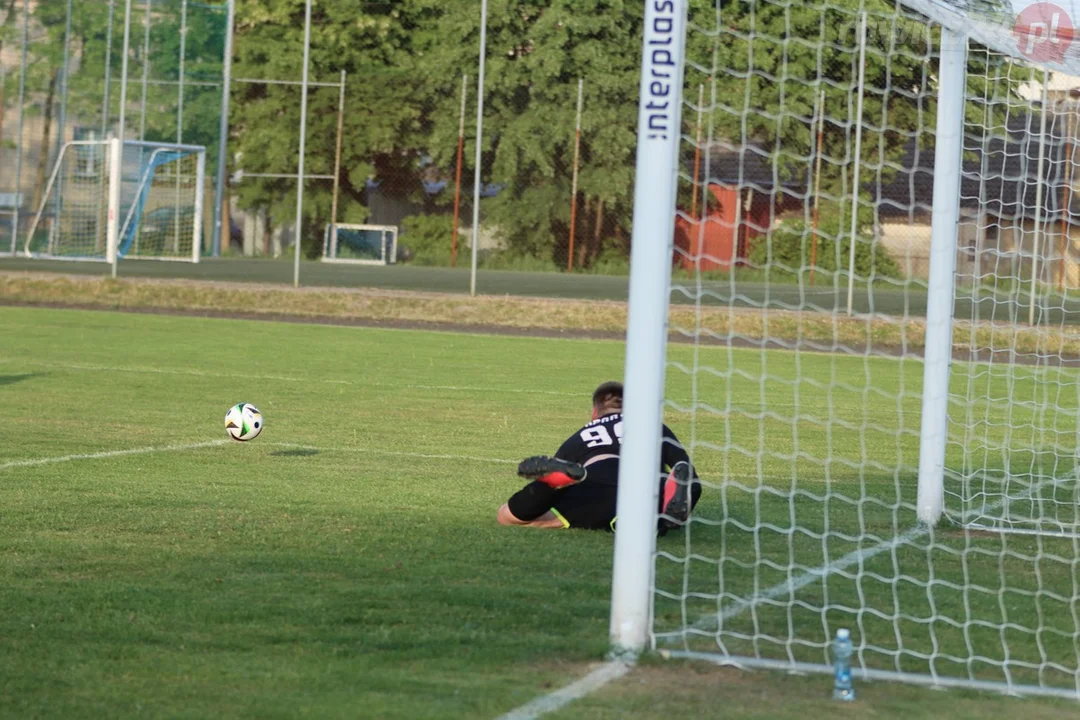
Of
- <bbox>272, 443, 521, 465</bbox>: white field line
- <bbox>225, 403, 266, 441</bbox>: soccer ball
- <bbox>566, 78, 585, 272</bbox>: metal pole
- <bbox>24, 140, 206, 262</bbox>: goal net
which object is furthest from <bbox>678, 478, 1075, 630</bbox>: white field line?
<bbox>24, 140, 206, 262</bbox>: goal net

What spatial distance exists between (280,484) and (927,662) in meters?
4.69

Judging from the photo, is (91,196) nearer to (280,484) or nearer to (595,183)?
(595,183)

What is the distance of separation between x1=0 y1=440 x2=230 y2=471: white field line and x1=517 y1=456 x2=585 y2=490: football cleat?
4.01 metres

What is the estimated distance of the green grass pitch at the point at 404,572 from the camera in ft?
16.0

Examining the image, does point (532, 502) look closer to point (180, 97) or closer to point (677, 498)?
point (677, 498)

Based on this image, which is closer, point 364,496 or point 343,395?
point 364,496

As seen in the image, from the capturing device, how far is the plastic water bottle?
482 cm

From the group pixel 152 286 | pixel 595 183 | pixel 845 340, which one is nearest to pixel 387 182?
pixel 595 183

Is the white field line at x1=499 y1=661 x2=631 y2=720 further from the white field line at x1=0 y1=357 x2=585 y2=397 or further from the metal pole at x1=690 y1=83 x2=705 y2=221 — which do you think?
the white field line at x1=0 y1=357 x2=585 y2=397

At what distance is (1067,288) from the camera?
2020 centimetres

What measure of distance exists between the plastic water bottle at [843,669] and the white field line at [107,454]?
20.0ft

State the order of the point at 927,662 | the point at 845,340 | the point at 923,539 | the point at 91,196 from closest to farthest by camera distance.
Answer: the point at 927,662, the point at 923,539, the point at 845,340, the point at 91,196

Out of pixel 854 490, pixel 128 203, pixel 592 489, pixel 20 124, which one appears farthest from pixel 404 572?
pixel 20 124

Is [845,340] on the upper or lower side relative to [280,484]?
upper
